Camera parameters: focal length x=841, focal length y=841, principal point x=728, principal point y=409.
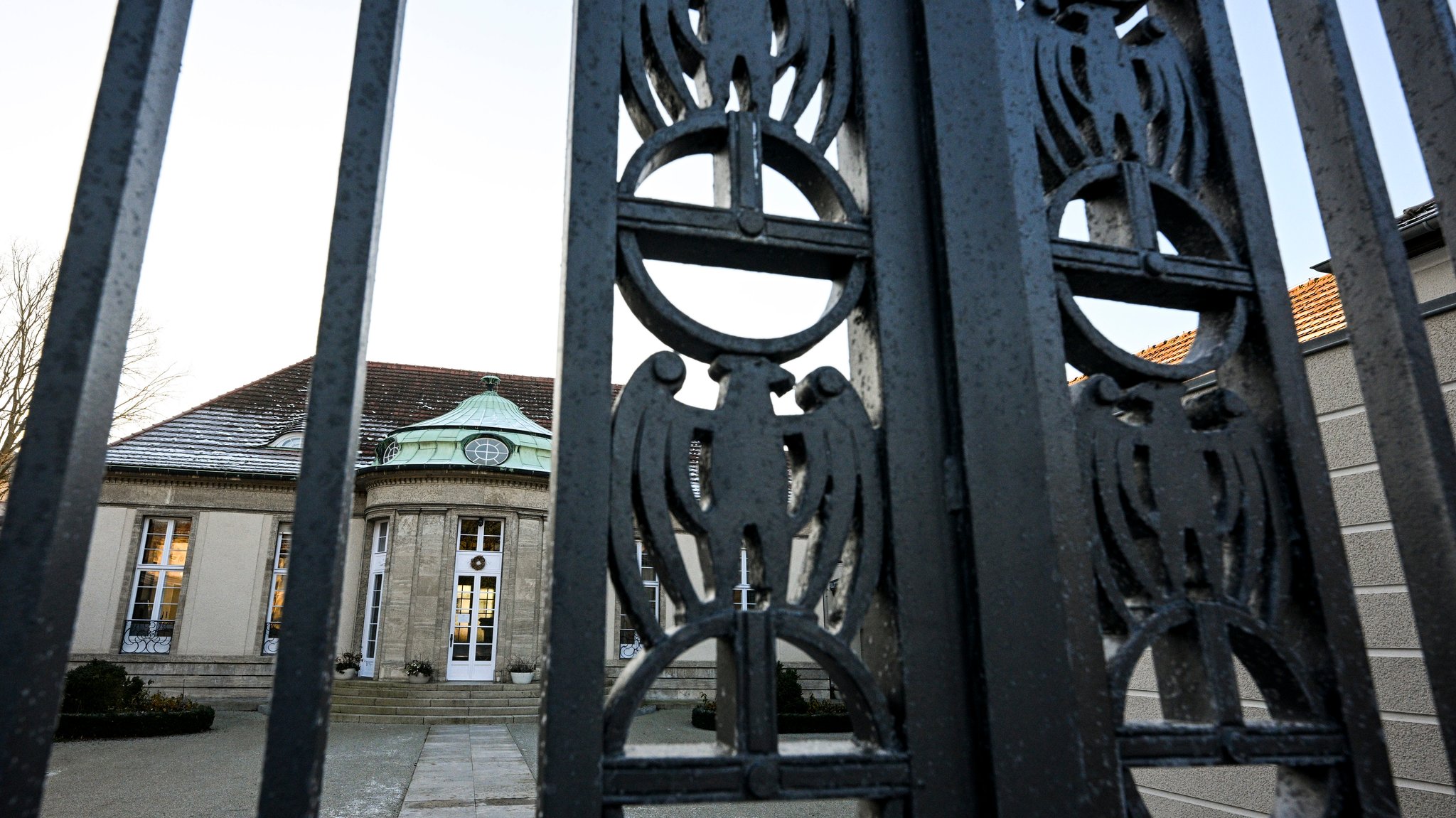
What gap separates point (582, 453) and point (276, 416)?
21717 mm

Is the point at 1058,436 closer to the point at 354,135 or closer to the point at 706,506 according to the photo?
the point at 706,506

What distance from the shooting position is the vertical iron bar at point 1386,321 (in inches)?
49.9

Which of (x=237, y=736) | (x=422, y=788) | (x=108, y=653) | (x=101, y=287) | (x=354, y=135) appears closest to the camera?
(x=101, y=287)

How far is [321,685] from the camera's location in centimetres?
92

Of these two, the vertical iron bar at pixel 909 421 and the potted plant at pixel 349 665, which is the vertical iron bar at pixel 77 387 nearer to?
the vertical iron bar at pixel 909 421

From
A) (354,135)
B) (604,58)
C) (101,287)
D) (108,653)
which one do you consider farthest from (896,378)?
(108,653)

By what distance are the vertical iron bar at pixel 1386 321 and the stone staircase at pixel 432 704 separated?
48.3 ft

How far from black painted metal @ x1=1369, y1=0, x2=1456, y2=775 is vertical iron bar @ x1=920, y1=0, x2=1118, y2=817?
57 cm

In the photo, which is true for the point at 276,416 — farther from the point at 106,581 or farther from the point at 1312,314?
the point at 1312,314

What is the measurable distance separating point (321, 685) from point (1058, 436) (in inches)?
39.7

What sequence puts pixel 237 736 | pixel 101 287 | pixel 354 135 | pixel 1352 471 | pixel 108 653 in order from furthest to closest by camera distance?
pixel 108 653 → pixel 237 736 → pixel 1352 471 → pixel 354 135 → pixel 101 287

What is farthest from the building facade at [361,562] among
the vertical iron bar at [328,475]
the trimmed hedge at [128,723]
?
the vertical iron bar at [328,475]

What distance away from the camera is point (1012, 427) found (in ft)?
3.98

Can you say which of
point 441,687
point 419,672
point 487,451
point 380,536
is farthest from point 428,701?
point 487,451
